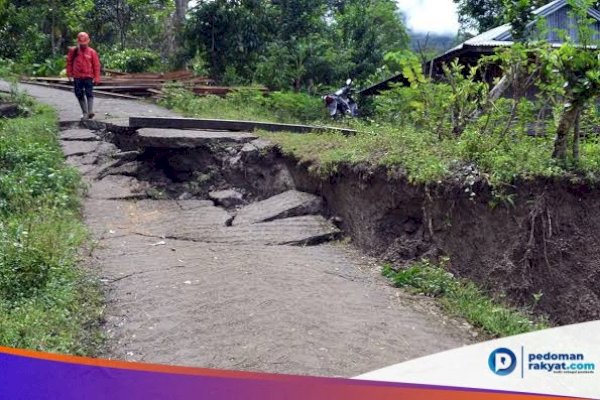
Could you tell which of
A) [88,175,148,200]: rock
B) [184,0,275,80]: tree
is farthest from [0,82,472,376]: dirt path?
[184,0,275,80]: tree

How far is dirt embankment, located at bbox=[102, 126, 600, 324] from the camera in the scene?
514cm

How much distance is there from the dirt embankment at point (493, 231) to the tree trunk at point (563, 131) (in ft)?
1.08

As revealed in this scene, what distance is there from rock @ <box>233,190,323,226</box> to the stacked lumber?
7453 mm

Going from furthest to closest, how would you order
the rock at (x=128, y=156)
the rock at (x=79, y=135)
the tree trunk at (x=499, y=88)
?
the rock at (x=79, y=135) < the rock at (x=128, y=156) < the tree trunk at (x=499, y=88)

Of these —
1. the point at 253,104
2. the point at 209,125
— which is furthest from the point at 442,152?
the point at 253,104

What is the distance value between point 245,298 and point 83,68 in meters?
7.32

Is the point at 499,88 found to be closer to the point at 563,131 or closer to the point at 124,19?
the point at 563,131

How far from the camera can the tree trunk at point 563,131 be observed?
545cm

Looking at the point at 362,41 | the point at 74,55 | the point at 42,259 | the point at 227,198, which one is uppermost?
the point at 362,41

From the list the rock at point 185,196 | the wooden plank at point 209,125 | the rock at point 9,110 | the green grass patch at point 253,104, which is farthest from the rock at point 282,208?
the rock at point 9,110

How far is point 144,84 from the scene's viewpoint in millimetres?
16141

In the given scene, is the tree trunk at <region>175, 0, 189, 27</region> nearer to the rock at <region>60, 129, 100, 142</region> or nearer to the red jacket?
the red jacket

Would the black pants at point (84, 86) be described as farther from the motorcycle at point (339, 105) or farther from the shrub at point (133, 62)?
the shrub at point (133, 62)

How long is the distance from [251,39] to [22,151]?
391 inches
